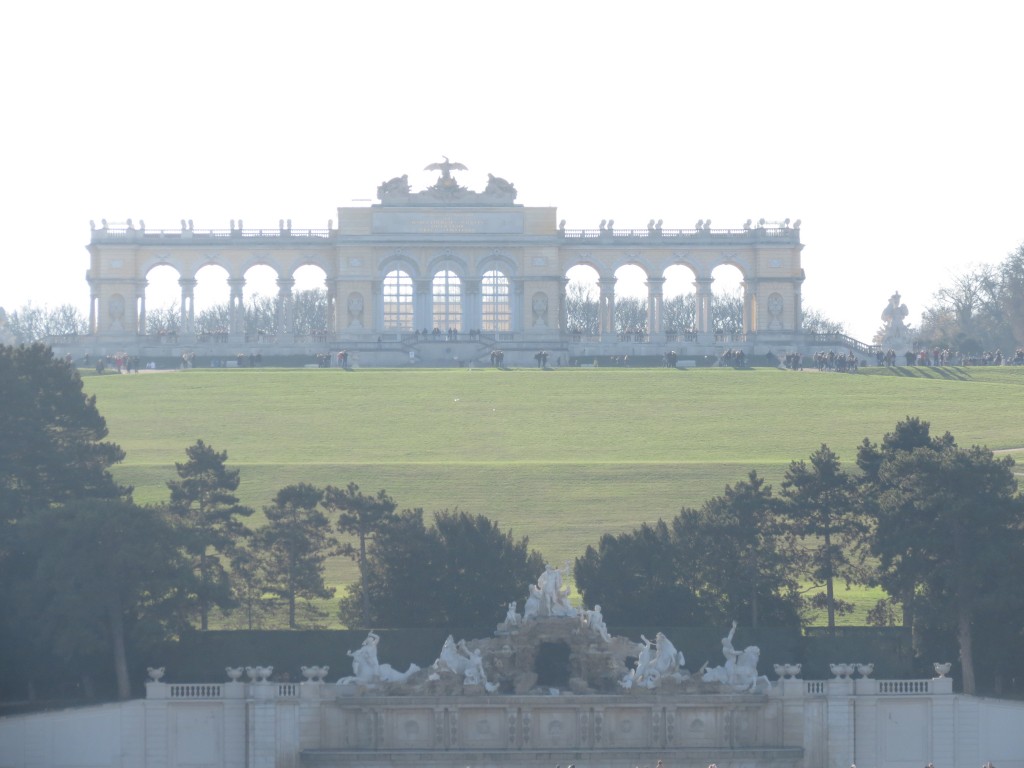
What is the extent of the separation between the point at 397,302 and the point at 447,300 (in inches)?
88.0

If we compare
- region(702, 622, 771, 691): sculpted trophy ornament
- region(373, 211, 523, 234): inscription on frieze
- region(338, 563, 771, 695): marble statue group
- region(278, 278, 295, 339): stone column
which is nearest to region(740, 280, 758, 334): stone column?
region(373, 211, 523, 234): inscription on frieze

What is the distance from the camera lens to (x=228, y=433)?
76062 millimetres

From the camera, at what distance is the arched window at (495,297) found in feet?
363

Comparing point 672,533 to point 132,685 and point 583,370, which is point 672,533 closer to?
point 132,685

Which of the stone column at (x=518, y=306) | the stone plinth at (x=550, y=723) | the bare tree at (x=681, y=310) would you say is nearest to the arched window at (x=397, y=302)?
the stone column at (x=518, y=306)

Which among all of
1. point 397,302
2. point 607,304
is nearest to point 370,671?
point 397,302

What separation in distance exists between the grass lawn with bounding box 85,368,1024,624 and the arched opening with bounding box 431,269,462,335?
665 inches

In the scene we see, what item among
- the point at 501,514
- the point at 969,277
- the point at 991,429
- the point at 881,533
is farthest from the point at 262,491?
the point at 969,277

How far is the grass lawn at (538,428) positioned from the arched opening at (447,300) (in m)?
16.9

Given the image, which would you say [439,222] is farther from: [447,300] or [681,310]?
[681,310]

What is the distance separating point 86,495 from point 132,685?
6879 millimetres

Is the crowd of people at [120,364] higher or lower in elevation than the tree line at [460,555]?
higher

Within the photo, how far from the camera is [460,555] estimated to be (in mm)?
56250

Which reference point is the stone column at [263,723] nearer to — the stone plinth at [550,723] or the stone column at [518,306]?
the stone plinth at [550,723]
